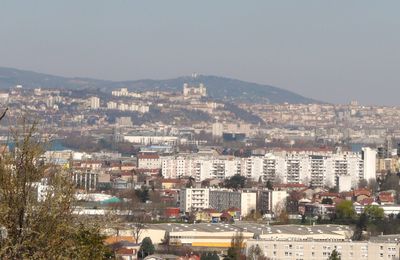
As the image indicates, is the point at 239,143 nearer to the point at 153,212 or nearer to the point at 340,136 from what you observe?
the point at 340,136

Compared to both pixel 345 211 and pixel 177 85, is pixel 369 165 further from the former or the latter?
pixel 177 85

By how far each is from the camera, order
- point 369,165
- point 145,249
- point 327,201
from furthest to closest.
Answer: point 369,165 < point 327,201 < point 145,249

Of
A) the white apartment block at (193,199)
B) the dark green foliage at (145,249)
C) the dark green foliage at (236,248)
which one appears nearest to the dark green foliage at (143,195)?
the white apartment block at (193,199)

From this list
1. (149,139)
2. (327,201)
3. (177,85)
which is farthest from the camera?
(177,85)

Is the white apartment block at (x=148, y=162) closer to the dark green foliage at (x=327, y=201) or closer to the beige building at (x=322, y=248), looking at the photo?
the dark green foliage at (x=327, y=201)

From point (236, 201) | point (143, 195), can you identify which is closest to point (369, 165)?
point (236, 201)

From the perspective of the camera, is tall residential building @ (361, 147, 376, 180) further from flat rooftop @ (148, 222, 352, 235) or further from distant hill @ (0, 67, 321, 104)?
distant hill @ (0, 67, 321, 104)

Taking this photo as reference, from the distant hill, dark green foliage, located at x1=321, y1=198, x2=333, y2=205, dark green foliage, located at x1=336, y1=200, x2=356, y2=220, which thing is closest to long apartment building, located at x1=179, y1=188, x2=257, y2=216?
dark green foliage, located at x1=321, y1=198, x2=333, y2=205
